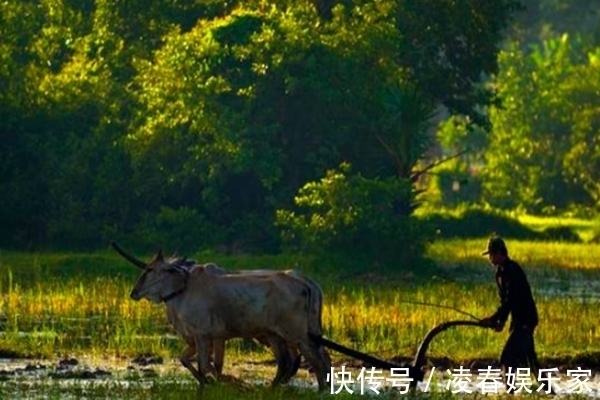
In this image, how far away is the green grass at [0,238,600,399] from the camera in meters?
20.8

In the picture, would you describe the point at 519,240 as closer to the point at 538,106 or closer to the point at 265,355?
the point at 538,106

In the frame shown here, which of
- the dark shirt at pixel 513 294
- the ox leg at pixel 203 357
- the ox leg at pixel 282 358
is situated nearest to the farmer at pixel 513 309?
the dark shirt at pixel 513 294

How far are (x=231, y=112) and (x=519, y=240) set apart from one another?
Answer: 11.1m

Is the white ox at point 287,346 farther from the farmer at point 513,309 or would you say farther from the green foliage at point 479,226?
the green foliage at point 479,226

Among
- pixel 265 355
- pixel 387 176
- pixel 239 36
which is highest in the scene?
pixel 239 36

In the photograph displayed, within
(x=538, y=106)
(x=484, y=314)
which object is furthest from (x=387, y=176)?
(x=538, y=106)

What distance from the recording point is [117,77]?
136ft

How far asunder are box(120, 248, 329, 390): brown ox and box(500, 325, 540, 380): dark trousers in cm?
178

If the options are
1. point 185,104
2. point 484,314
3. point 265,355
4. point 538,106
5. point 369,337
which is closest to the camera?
point 265,355

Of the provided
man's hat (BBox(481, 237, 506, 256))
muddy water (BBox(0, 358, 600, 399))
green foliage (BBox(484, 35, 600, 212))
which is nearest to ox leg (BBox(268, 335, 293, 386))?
muddy water (BBox(0, 358, 600, 399))

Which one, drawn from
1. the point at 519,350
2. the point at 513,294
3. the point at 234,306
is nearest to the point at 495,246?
the point at 513,294

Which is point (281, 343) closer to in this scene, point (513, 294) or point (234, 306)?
point (234, 306)

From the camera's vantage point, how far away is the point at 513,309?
1697 cm

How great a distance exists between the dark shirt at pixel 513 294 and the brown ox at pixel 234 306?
188 centimetres
